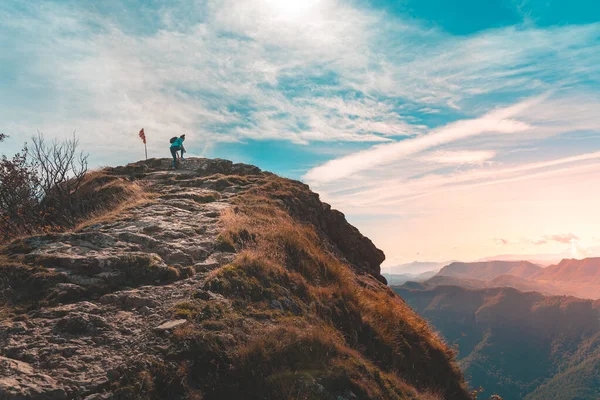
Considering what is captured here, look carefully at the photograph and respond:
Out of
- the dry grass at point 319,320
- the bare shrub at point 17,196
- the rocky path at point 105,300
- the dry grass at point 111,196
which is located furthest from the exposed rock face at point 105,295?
the bare shrub at point 17,196

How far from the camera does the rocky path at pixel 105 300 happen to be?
503 centimetres

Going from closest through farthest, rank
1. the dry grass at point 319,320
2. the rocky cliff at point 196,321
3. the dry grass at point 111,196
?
the rocky cliff at point 196,321
the dry grass at point 319,320
the dry grass at point 111,196

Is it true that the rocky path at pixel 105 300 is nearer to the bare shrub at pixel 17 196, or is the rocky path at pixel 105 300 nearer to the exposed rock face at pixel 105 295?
the exposed rock face at pixel 105 295

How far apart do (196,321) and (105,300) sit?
208cm

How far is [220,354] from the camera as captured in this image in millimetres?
5914

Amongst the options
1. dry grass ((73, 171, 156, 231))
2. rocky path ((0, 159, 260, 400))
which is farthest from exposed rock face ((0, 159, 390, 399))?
dry grass ((73, 171, 156, 231))

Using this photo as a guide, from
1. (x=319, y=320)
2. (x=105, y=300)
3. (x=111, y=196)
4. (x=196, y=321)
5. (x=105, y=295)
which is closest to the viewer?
(x=196, y=321)

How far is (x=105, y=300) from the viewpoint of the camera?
22.8 ft

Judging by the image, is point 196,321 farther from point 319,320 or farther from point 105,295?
point 319,320

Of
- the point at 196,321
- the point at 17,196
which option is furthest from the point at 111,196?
the point at 196,321

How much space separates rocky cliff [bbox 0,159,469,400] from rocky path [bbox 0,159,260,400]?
0.08 ft

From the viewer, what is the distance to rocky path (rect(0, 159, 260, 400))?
16.5 feet

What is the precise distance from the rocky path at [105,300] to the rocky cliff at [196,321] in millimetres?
24

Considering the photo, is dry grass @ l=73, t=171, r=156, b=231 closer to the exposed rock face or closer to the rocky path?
the exposed rock face
